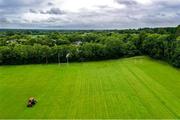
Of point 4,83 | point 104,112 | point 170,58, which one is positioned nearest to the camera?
point 104,112

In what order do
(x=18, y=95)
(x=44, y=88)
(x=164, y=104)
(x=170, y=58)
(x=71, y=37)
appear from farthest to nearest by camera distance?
(x=71, y=37) < (x=170, y=58) < (x=44, y=88) < (x=18, y=95) < (x=164, y=104)

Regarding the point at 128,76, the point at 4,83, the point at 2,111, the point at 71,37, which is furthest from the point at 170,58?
the point at 71,37

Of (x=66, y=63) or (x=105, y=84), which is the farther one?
(x=66, y=63)

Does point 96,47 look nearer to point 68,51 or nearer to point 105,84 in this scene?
point 68,51

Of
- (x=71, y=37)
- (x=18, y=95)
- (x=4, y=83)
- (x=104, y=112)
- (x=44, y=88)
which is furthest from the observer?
(x=71, y=37)

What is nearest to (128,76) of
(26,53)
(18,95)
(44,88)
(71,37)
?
(44,88)

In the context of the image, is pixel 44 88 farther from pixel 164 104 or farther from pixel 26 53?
pixel 26 53

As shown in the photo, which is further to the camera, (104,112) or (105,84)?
(105,84)
